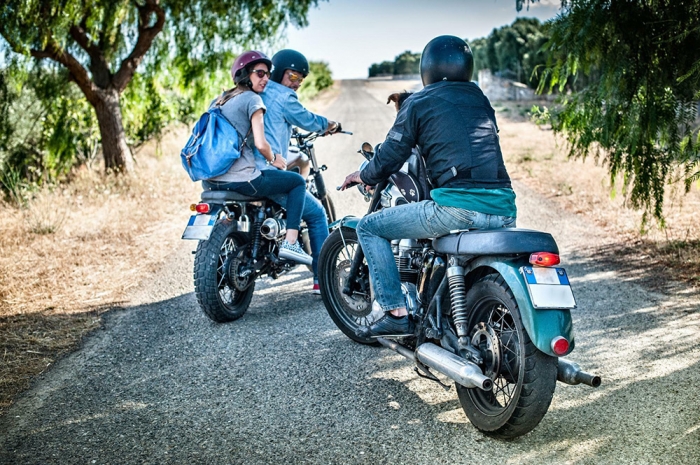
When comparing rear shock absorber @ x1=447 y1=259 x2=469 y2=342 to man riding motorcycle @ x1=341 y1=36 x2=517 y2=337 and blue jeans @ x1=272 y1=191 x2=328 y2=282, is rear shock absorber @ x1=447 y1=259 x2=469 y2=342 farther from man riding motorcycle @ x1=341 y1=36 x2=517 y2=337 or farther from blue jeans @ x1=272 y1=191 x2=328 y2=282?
blue jeans @ x1=272 y1=191 x2=328 y2=282

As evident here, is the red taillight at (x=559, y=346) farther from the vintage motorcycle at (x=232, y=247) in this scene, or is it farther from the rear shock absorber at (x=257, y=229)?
the rear shock absorber at (x=257, y=229)

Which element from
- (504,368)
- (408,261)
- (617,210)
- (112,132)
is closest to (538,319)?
(504,368)

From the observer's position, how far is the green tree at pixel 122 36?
10734 mm

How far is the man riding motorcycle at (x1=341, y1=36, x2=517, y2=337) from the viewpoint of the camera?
4.02 metres

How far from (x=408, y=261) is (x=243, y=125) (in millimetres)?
1960

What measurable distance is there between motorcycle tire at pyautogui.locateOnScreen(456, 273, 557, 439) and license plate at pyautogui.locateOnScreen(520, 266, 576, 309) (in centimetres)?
14

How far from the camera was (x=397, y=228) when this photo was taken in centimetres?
433

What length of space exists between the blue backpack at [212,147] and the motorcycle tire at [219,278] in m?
0.48

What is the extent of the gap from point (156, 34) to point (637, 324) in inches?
426

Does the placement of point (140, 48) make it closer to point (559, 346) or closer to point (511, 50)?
point (559, 346)

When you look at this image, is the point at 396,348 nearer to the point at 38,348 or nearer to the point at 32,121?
the point at 38,348

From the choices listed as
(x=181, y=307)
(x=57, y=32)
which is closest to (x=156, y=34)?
(x=57, y=32)

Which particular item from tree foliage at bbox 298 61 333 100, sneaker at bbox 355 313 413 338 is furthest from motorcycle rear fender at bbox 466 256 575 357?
tree foliage at bbox 298 61 333 100

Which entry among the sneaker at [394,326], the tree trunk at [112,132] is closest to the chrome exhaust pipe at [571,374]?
the sneaker at [394,326]
